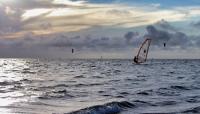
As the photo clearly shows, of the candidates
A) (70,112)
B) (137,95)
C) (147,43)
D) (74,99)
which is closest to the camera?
(70,112)

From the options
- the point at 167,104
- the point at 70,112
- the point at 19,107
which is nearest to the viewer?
the point at 70,112

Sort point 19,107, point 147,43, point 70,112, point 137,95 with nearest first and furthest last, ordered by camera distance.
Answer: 1. point 70,112
2. point 19,107
3. point 137,95
4. point 147,43

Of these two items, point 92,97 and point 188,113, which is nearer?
point 188,113

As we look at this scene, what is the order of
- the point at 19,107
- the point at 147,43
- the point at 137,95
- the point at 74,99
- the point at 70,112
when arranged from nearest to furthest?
the point at 70,112 → the point at 19,107 → the point at 74,99 → the point at 137,95 → the point at 147,43

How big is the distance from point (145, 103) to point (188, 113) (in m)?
5.40

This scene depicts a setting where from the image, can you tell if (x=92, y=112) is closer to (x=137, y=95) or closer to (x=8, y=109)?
(x=8, y=109)

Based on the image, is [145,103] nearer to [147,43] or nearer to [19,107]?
[19,107]

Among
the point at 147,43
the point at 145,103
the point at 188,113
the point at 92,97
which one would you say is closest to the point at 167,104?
the point at 145,103

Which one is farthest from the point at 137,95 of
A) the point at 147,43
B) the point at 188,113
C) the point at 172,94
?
the point at 147,43

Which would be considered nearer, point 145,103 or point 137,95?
point 145,103

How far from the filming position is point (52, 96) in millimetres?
32125

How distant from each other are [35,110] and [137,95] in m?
12.4

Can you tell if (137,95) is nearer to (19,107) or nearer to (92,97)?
(92,97)

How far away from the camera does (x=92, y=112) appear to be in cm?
2359
